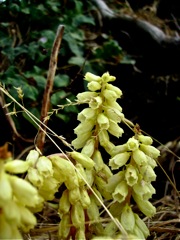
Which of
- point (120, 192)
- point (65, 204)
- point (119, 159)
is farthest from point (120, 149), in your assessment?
point (65, 204)

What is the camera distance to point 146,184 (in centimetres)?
151

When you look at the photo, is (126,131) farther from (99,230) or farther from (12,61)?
(99,230)

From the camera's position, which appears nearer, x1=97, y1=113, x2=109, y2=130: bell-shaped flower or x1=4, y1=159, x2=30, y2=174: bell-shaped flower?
x1=4, y1=159, x2=30, y2=174: bell-shaped flower

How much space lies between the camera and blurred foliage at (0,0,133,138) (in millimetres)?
2699

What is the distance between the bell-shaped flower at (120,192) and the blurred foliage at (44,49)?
1.18 metres

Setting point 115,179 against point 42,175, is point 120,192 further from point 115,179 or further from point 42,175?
point 42,175

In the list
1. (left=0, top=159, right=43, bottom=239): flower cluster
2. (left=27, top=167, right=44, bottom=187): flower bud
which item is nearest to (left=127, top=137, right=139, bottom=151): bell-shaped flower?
(left=27, top=167, right=44, bottom=187): flower bud

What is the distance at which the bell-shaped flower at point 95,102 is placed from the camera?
5.00ft

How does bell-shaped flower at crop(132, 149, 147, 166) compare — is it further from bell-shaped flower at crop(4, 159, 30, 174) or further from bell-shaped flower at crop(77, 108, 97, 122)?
bell-shaped flower at crop(4, 159, 30, 174)

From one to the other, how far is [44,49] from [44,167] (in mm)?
1601

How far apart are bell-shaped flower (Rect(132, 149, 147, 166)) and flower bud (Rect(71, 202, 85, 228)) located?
23cm

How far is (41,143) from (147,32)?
5.37 feet

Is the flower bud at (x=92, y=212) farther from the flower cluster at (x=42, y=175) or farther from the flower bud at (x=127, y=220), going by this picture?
the flower cluster at (x=42, y=175)

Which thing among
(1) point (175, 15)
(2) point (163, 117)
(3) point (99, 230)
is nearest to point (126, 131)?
(2) point (163, 117)
